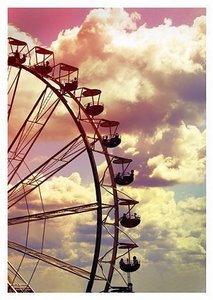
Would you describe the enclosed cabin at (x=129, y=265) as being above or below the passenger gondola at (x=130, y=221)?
below

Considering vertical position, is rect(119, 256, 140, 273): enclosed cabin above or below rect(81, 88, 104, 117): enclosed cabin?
below

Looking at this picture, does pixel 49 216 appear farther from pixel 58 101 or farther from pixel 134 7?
pixel 134 7

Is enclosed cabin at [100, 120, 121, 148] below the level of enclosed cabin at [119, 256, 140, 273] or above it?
above

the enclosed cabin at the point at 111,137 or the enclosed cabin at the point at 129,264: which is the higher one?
the enclosed cabin at the point at 111,137

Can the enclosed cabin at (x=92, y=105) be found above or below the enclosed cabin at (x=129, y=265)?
above

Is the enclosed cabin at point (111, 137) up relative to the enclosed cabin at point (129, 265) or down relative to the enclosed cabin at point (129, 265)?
up

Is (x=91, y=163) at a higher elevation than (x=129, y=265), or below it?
higher
